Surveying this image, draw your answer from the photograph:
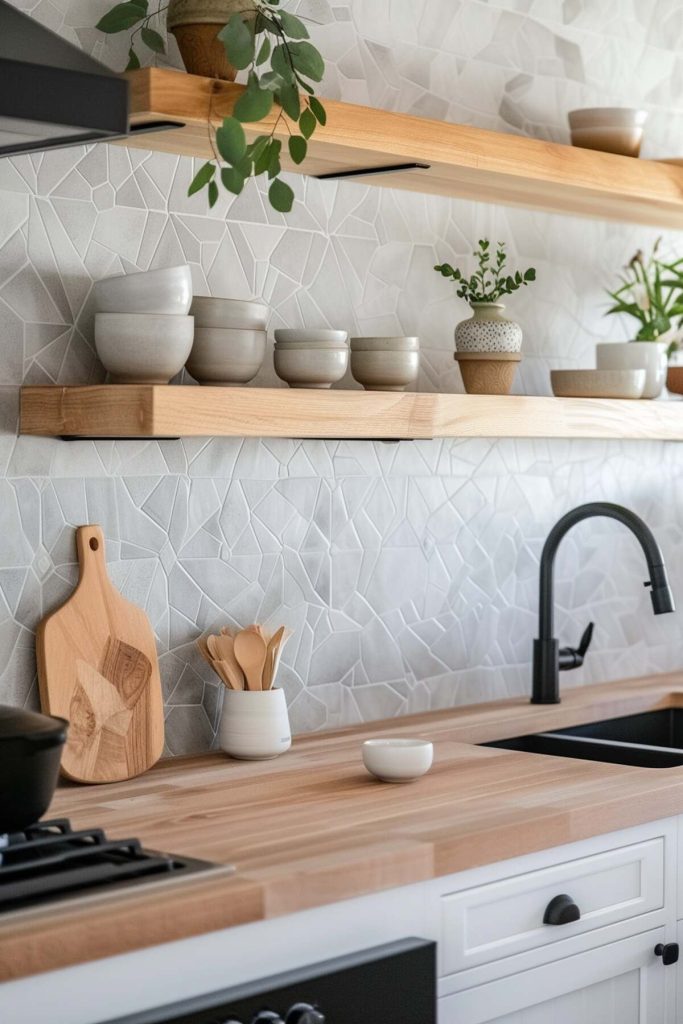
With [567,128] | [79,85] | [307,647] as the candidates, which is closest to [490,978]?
[307,647]

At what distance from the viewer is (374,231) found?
2.80m

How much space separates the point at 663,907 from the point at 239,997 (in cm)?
87

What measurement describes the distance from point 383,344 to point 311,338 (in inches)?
6.7

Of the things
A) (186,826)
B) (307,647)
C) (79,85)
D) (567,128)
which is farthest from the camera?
(567,128)

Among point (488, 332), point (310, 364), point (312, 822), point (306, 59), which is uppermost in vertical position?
point (306, 59)

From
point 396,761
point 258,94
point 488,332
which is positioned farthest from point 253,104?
point 396,761

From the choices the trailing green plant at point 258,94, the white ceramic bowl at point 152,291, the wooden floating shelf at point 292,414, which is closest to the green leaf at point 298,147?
the trailing green plant at point 258,94

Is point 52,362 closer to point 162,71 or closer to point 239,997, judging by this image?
point 162,71

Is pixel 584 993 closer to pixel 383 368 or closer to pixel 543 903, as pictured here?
pixel 543 903

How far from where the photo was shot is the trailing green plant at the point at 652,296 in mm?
3207

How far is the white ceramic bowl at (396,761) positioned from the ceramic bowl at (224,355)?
24.8 inches

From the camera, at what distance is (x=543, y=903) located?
6.77 ft

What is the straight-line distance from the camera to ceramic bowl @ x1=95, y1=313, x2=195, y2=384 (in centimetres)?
220

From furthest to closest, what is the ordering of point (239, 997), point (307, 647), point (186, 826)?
point (307, 647) → point (186, 826) → point (239, 997)
